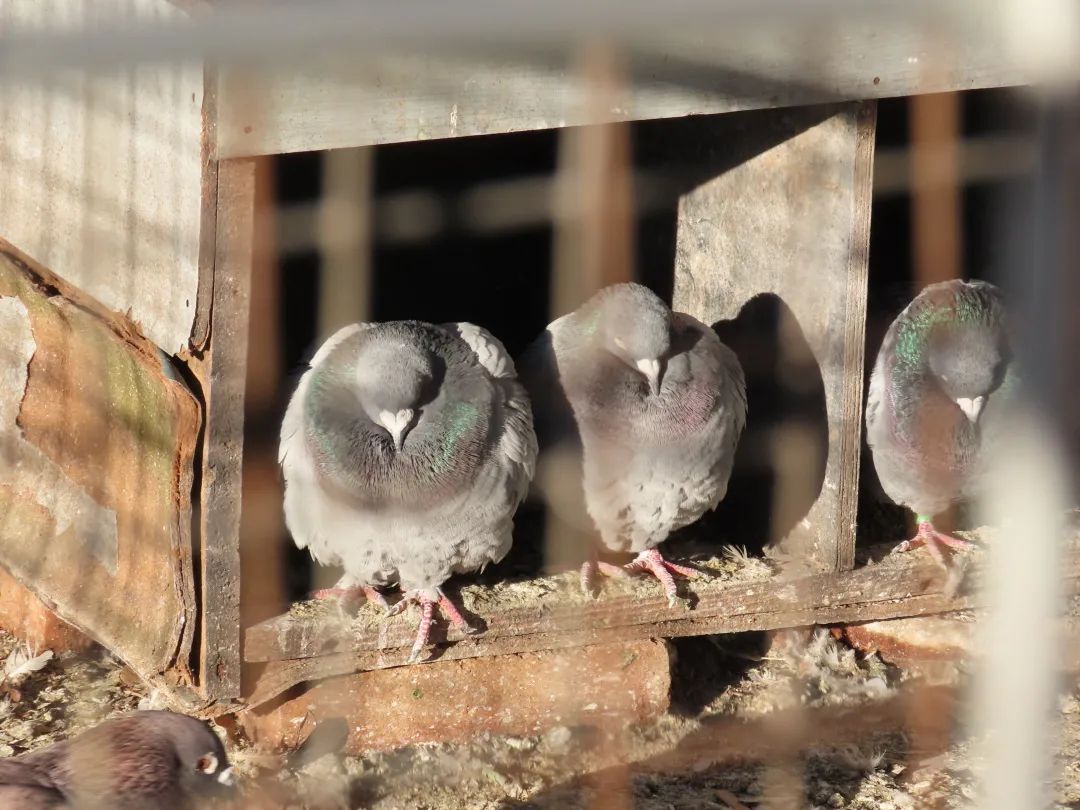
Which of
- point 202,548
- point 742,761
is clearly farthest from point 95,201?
point 742,761

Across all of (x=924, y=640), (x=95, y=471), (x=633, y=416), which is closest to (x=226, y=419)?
(x=95, y=471)

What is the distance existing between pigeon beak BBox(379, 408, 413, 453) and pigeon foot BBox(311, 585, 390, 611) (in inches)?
18.3

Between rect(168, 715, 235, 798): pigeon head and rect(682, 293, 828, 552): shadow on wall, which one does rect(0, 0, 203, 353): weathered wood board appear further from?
rect(682, 293, 828, 552): shadow on wall

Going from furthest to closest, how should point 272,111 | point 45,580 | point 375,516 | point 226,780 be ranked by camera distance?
point 45,580 < point 375,516 < point 226,780 < point 272,111

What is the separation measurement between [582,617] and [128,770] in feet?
3.82

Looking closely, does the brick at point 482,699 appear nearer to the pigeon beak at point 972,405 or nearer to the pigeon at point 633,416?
the pigeon at point 633,416

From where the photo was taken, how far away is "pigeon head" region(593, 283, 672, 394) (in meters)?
2.99

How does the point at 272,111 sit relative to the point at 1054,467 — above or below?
above

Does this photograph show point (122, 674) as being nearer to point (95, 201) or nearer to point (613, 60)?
point (95, 201)

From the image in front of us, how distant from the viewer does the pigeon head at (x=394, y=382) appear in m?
2.74

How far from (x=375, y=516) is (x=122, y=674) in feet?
3.60

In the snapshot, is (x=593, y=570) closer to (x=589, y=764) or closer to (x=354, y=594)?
(x=589, y=764)

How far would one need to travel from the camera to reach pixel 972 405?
10.6 feet

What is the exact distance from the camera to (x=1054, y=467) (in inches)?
40.0
